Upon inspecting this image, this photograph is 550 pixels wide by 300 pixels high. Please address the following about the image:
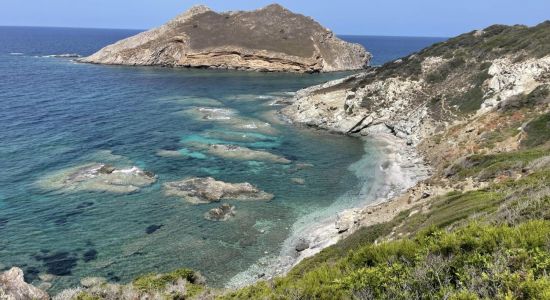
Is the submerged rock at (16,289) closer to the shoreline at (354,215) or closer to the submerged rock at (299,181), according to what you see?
the shoreline at (354,215)

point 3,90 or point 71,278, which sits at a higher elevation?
point 3,90

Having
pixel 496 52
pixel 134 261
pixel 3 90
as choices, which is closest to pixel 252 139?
pixel 134 261

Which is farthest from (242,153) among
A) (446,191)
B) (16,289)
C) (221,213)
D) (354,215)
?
(16,289)

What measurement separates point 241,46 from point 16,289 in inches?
5800

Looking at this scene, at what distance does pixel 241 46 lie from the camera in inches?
6275

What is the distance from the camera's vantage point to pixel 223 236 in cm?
3603

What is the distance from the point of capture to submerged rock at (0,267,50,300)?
18.7 m

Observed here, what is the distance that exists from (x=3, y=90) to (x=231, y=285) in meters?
91.1

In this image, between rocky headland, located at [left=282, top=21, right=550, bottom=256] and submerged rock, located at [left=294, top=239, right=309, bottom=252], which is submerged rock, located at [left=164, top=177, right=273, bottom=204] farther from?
rocky headland, located at [left=282, top=21, right=550, bottom=256]

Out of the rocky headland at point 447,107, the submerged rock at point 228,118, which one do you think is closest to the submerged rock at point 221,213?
the rocky headland at point 447,107

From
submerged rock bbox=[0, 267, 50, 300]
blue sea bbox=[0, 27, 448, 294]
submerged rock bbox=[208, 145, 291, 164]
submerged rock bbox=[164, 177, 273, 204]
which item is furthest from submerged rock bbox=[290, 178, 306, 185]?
submerged rock bbox=[0, 267, 50, 300]

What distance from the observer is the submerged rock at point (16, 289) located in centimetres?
1867

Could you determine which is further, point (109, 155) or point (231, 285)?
point (109, 155)

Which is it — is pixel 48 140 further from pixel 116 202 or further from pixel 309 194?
pixel 309 194
